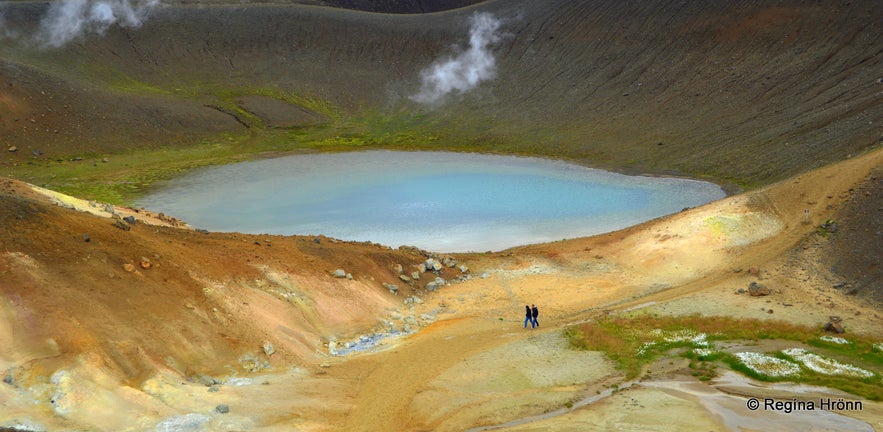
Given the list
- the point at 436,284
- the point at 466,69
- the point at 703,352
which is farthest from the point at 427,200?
the point at 466,69

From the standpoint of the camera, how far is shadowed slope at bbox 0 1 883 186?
60.9m

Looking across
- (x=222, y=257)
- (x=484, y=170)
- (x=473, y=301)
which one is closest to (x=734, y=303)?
(x=473, y=301)

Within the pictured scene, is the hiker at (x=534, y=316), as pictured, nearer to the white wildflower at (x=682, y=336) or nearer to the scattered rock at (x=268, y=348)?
the white wildflower at (x=682, y=336)

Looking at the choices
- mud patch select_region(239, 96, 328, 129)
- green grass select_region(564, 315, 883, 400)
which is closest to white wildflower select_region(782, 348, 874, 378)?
green grass select_region(564, 315, 883, 400)

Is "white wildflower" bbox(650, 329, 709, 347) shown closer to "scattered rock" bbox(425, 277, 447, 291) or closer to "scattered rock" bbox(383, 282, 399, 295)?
"scattered rock" bbox(425, 277, 447, 291)

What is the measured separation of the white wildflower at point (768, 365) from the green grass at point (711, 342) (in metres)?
0.20

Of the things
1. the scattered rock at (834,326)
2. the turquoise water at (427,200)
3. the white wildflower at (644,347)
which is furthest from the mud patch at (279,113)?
the scattered rock at (834,326)

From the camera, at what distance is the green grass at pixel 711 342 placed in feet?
76.6

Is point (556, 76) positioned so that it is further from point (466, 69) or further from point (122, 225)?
point (122, 225)

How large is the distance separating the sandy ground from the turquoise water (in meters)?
7.03

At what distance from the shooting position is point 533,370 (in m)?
25.0

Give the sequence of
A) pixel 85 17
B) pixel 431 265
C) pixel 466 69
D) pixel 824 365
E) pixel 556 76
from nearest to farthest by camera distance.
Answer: pixel 824 365 < pixel 431 265 < pixel 556 76 < pixel 466 69 < pixel 85 17

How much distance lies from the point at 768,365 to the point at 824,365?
1597mm

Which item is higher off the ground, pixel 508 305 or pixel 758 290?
pixel 758 290
